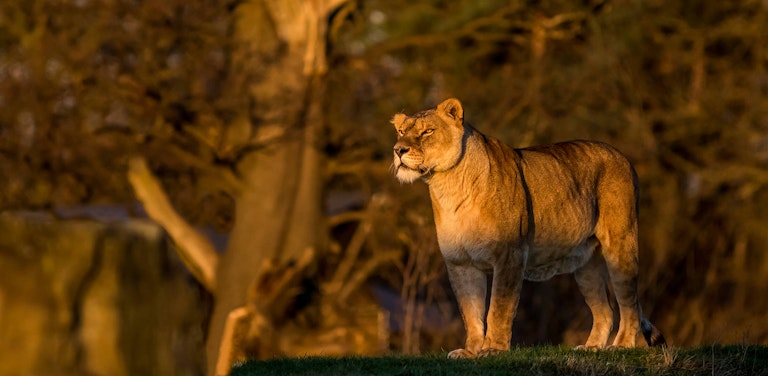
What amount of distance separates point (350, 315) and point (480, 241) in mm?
14303

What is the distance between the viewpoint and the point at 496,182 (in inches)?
424

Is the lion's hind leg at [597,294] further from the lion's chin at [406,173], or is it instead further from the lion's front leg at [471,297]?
the lion's chin at [406,173]

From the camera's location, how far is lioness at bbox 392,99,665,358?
10.6 metres

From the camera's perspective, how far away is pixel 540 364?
9.38m

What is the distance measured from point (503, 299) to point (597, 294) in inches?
57.9

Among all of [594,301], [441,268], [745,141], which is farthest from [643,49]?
[594,301]

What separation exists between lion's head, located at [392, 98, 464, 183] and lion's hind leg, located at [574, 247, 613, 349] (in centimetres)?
180

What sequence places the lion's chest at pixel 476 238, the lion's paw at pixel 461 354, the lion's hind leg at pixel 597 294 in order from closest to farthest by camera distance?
the lion's paw at pixel 461 354 → the lion's chest at pixel 476 238 → the lion's hind leg at pixel 597 294

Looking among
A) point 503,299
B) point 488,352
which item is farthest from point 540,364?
point 503,299

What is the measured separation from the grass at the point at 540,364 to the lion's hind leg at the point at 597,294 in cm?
133

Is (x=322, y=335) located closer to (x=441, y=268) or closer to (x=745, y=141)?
(x=441, y=268)

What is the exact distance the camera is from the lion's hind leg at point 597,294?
38.4 feet

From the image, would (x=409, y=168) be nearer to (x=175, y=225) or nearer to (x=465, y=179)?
(x=465, y=179)

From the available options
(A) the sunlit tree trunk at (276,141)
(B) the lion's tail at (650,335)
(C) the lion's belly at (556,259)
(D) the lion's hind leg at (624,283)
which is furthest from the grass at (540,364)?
(A) the sunlit tree trunk at (276,141)
